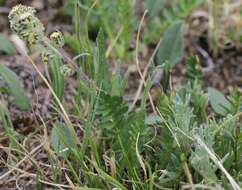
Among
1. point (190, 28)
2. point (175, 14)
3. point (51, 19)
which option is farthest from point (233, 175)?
point (51, 19)

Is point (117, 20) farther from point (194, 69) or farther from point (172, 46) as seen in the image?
point (194, 69)

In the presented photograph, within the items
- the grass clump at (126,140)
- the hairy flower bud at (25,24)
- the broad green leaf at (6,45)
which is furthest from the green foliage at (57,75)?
the broad green leaf at (6,45)

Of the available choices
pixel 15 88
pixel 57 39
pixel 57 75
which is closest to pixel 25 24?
pixel 57 39

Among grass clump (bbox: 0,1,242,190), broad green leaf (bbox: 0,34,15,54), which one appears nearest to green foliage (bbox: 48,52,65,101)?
grass clump (bbox: 0,1,242,190)

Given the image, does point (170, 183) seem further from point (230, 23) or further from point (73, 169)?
point (230, 23)

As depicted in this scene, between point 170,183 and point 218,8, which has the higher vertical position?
point 218,8

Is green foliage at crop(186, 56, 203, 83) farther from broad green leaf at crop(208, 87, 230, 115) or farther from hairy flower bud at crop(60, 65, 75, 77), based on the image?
hairy flower bud at crop(60, 65, 75, 77)

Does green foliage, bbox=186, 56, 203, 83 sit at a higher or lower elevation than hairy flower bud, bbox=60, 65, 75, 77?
lower
